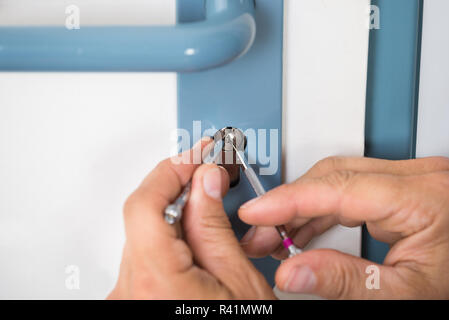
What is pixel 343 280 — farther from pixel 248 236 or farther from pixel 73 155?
pixel 73 155

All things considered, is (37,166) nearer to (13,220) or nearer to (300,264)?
(13,220)

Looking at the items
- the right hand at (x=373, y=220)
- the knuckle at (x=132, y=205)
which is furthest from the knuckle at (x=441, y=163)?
the knuckle at (x=132, y=205)

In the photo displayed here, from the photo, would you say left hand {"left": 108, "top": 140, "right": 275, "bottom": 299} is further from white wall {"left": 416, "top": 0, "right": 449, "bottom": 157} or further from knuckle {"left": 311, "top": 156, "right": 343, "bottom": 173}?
white wall {"left": 416, "top": 0, "right": 449, "bottom": 157}

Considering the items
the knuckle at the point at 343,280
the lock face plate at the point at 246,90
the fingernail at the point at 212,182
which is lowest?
the knuckle at the point at 343,280

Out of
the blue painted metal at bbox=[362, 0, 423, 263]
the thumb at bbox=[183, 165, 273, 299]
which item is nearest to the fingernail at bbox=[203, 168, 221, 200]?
the thumb at bbox=[183, 165, 273, 299]

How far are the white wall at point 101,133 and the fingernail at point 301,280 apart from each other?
0.09 meters

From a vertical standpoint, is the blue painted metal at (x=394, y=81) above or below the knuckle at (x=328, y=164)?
above

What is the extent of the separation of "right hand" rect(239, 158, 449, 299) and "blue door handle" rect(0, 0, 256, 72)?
0.34 ft

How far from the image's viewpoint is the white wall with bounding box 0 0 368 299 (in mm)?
295

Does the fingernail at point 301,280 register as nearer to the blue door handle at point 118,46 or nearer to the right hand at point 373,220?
the right hand at point 373,220

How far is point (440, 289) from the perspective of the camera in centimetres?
28

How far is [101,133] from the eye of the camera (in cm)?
31

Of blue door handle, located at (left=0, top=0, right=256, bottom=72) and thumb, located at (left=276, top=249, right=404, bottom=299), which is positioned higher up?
blue door handle, located at (left=0, top=0, right=256, bottom=72)

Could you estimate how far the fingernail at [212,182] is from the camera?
258 mm
